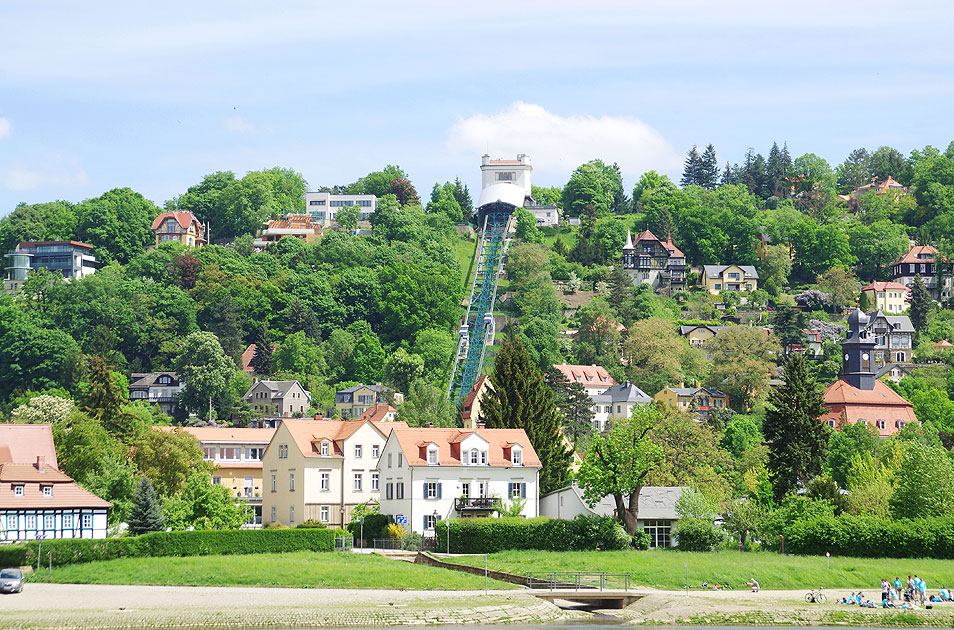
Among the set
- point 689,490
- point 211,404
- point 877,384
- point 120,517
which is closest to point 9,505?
point 120,517

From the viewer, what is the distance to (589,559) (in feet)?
207

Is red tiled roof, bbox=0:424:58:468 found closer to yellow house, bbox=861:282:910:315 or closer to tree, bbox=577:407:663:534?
tree, bbox=577:407:663:534

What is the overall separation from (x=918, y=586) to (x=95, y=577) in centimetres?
3315

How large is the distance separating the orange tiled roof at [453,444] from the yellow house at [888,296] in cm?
10966

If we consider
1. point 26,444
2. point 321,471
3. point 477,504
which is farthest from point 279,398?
point 26,444

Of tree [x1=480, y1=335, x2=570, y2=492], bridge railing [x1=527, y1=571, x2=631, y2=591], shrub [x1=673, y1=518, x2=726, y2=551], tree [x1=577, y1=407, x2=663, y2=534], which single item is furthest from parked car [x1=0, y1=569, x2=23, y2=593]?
tree [x1=480, y1=335, x2=570, y2=492]

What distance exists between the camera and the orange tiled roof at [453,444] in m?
76.8

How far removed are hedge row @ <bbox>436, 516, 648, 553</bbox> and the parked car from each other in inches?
844

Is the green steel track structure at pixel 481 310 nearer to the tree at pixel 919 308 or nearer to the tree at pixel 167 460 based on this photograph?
the tree at pixel 919 308

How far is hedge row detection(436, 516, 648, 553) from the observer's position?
6700 centimetres

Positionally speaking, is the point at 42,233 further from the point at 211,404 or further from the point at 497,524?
the point at 497,524

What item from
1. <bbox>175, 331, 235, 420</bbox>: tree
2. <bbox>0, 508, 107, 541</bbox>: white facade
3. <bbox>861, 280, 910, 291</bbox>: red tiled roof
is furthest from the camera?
<bbox>861, 280, 910, 291</bbox>: red tiled roof

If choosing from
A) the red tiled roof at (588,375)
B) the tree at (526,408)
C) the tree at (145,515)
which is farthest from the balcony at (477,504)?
the red tiled roof at (588,375)

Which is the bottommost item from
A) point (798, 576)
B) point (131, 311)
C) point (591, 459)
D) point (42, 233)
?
point (798, 576)
